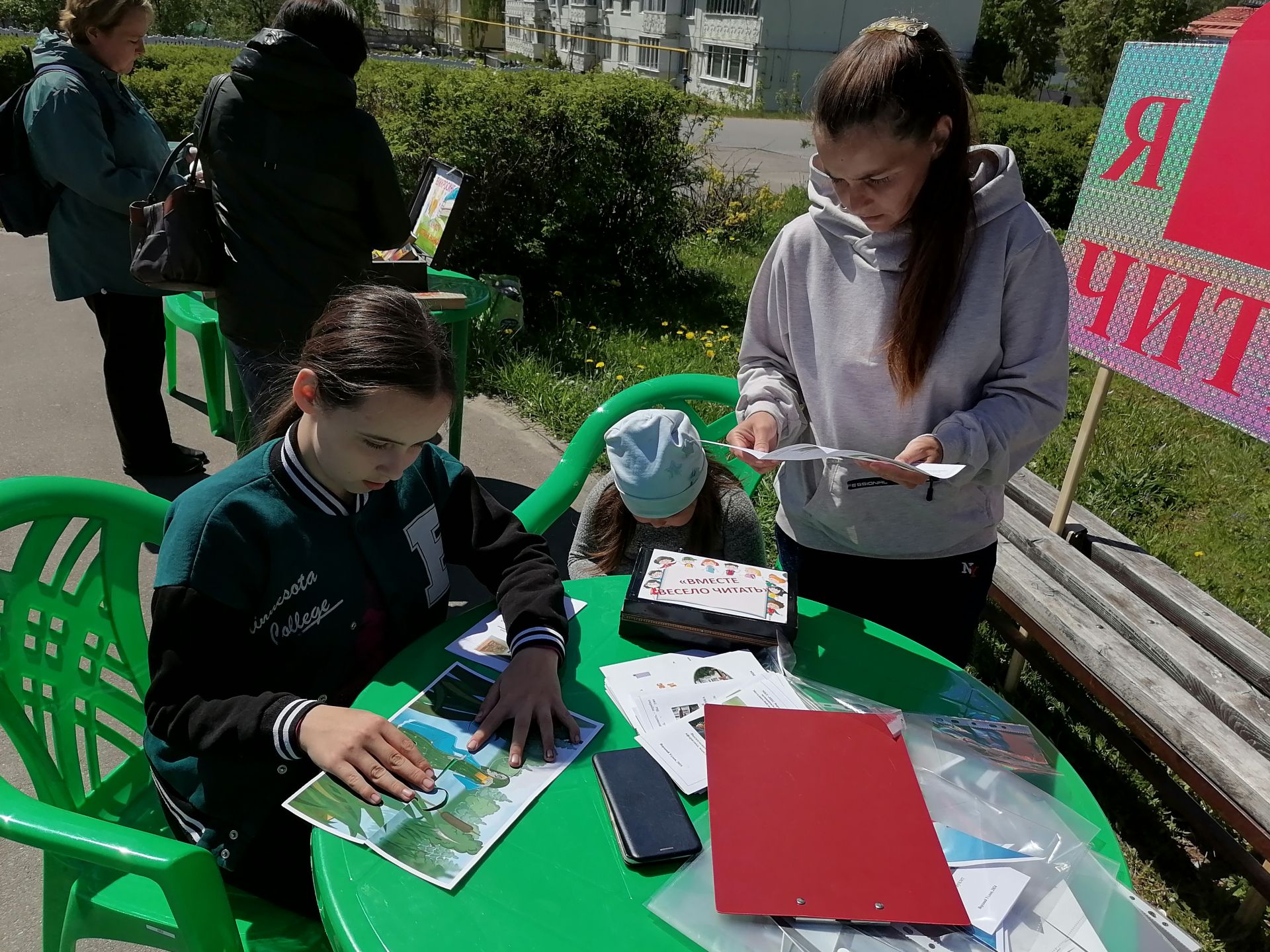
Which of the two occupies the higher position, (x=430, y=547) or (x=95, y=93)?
(x=95, y=93)

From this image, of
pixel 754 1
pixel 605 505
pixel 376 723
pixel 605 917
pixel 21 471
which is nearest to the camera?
pixel 605 917

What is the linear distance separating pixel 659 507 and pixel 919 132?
1035 mm

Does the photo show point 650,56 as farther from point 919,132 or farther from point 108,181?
point 919,132

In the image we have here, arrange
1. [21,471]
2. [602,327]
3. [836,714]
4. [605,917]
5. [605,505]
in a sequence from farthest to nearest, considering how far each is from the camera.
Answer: [602,327] → [21,471] → [605,505] → [836,714] → [605,917]

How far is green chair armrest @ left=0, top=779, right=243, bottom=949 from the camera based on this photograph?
1.24m

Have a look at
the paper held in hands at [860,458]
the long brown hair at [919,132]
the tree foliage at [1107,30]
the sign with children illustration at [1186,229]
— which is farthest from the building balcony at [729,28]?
the paper held in hands at [860,458]

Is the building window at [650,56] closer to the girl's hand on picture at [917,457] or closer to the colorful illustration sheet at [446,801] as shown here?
the girl's hand on picture at [917,457]

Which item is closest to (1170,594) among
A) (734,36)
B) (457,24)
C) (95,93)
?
(95,93)

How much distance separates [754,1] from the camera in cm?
3319

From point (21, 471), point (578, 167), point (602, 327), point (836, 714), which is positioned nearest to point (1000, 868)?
point (836, 714)

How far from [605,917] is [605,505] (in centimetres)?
137

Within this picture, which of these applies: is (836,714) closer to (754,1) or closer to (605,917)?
(605,917)

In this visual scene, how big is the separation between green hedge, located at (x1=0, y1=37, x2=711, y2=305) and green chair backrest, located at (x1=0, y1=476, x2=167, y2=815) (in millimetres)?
4264

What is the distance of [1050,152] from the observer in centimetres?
1010
